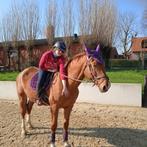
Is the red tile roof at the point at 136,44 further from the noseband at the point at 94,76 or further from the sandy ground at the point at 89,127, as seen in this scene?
the noseband at the point at 94,76

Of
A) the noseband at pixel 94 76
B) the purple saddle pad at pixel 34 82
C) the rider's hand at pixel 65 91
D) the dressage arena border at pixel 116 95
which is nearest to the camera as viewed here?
the noseband at pixel 94 76

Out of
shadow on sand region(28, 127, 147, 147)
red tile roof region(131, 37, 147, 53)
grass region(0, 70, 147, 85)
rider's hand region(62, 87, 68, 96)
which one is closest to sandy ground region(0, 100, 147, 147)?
shadow on sand region(28, 127, 147, 147)

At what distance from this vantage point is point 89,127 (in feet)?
26.0

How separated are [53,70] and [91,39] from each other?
24.2 metres

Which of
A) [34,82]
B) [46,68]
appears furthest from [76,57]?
[34,82]

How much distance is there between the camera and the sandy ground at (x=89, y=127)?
664 cm

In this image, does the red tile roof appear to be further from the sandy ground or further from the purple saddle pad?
the purple saddle pad

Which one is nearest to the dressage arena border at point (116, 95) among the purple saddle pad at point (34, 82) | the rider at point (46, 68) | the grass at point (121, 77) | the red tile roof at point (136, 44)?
the grass at point (121, 77)

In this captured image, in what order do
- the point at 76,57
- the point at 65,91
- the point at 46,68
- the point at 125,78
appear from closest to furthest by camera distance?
1. the point at 65,91
2. the point at 76,57
3. the point at 46,68
4. the point at 125,78

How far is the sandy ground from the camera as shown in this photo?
6.64 metres

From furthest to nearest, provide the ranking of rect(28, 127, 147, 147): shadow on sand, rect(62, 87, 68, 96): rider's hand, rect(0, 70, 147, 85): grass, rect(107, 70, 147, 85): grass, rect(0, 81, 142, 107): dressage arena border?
rect(0, 70, 147, 85): grass, rect(107, 70, 147, 85): grass, rect(0, 81, 142, 107): dressage arena border, rect(28, 127, 147, 147): shadow on sand, rect(62, 87, 68, 96): rider's hand

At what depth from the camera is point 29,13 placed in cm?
3056

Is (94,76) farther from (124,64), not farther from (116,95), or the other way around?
(124,64)

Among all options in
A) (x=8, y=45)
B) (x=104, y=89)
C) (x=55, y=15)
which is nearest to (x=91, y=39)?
(x=55, y=15)
